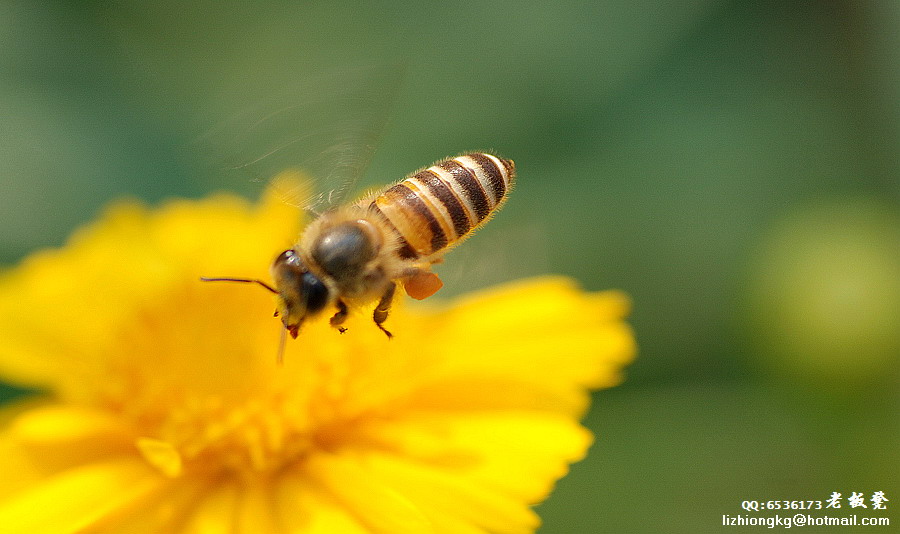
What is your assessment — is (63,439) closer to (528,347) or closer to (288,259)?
(288,259)

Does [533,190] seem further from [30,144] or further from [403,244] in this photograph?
[30,144]

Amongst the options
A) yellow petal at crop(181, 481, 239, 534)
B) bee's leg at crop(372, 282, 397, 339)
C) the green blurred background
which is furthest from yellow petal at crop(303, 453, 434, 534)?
the green blurred background

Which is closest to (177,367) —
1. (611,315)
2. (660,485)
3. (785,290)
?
(611,315)

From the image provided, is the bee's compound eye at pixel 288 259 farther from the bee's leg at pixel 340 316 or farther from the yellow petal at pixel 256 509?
the yellow petal at pixel 256 509

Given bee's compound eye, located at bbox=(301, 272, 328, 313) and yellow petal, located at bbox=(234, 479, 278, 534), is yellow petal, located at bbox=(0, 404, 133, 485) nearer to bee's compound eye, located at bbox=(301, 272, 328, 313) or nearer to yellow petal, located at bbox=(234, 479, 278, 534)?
yellow petal, located at bbox=(234, 479, 278, 534)

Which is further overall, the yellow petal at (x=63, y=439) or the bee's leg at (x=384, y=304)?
the yellow petal at (x=63, y=439)

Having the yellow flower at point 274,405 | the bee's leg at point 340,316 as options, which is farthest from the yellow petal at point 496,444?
the bee's leg at point 340,316

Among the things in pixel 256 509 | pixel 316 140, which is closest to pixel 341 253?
pixel 316 140
